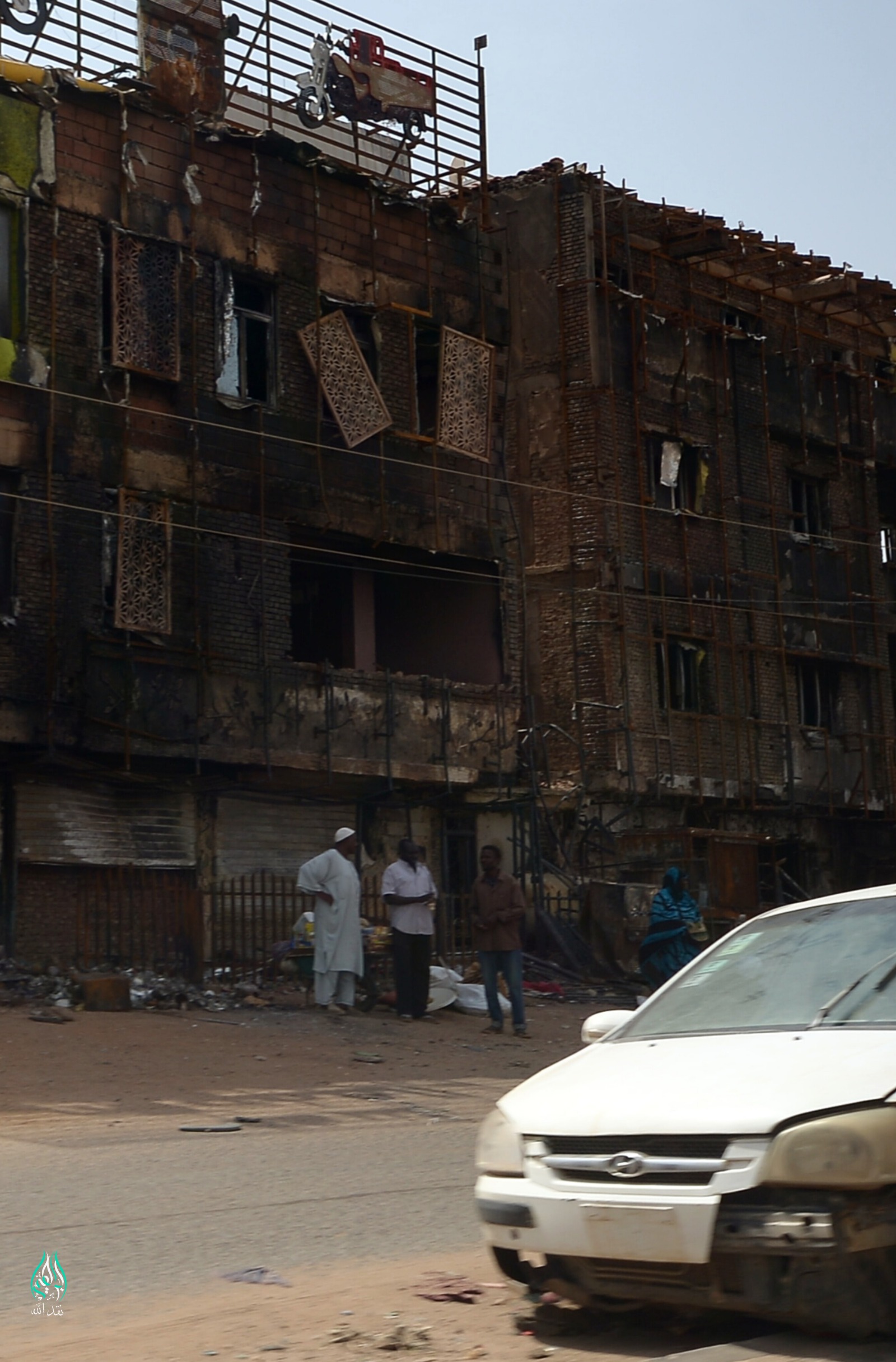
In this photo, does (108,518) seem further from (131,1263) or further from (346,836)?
(131,1263)

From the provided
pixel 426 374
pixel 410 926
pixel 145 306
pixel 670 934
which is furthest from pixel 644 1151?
pixel 426 374

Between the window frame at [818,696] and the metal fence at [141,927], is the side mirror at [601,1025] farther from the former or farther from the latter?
the window frame at [818,696]

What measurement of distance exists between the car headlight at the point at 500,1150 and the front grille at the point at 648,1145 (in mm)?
134

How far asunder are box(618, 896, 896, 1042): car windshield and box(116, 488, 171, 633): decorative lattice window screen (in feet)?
51.0

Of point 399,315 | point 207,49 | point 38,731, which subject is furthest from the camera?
point 399,315

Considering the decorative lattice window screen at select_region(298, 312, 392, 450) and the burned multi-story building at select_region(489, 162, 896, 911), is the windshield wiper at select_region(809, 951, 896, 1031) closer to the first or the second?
the decorative lattice window screen at select_region(298, 312, 392, 450)

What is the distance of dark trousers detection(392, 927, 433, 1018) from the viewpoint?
1755cm

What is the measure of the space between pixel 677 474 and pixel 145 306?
430 inches

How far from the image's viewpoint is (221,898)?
2034 cm

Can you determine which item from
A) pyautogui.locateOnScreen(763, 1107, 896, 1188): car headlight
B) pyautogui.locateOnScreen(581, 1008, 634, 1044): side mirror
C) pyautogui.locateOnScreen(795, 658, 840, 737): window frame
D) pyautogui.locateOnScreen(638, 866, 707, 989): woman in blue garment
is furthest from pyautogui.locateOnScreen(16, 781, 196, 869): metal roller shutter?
pyautogui.locateOnScreen(763, 1107, 896, 1188): car headlight

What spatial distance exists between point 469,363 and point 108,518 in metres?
7.26

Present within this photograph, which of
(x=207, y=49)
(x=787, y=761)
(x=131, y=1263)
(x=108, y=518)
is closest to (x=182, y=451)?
(x=108, y=518)

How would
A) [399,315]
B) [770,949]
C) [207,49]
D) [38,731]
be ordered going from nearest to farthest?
1. [770,949]
2. [38,731]
3. [207,49]
4. [399,315]

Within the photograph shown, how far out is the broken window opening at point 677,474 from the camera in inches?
1151
